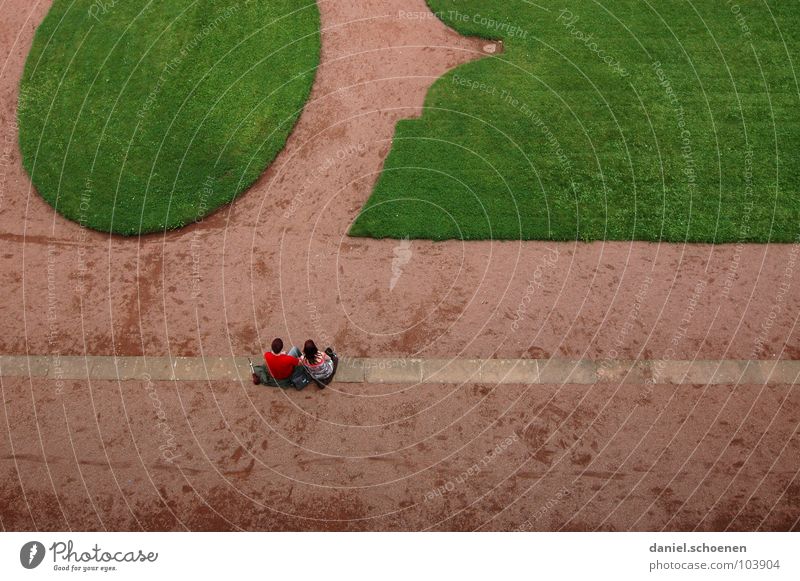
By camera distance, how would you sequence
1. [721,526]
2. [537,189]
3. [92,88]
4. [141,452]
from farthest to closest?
1. [92,88]
2. [537,189]
3. [141,452]
4. [721,526]

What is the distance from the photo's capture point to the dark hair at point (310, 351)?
35.0 ft

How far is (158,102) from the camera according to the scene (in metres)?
15.3

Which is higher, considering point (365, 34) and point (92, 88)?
point (365, 34)

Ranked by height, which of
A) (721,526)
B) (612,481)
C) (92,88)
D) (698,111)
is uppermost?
(92,88)

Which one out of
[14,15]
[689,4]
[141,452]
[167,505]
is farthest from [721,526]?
[14,15]

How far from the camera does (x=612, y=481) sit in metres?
11.2

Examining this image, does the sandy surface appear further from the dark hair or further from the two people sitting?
the dark hair

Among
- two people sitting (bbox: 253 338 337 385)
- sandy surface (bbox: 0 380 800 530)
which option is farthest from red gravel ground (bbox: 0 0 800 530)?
two people sitting (bbox: 253 338 337 385)

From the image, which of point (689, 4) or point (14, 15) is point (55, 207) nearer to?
point (14, 15)

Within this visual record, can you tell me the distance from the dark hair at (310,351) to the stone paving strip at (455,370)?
1332mm

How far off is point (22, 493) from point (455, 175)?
12.7 m

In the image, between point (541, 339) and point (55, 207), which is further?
point (55, 207)
